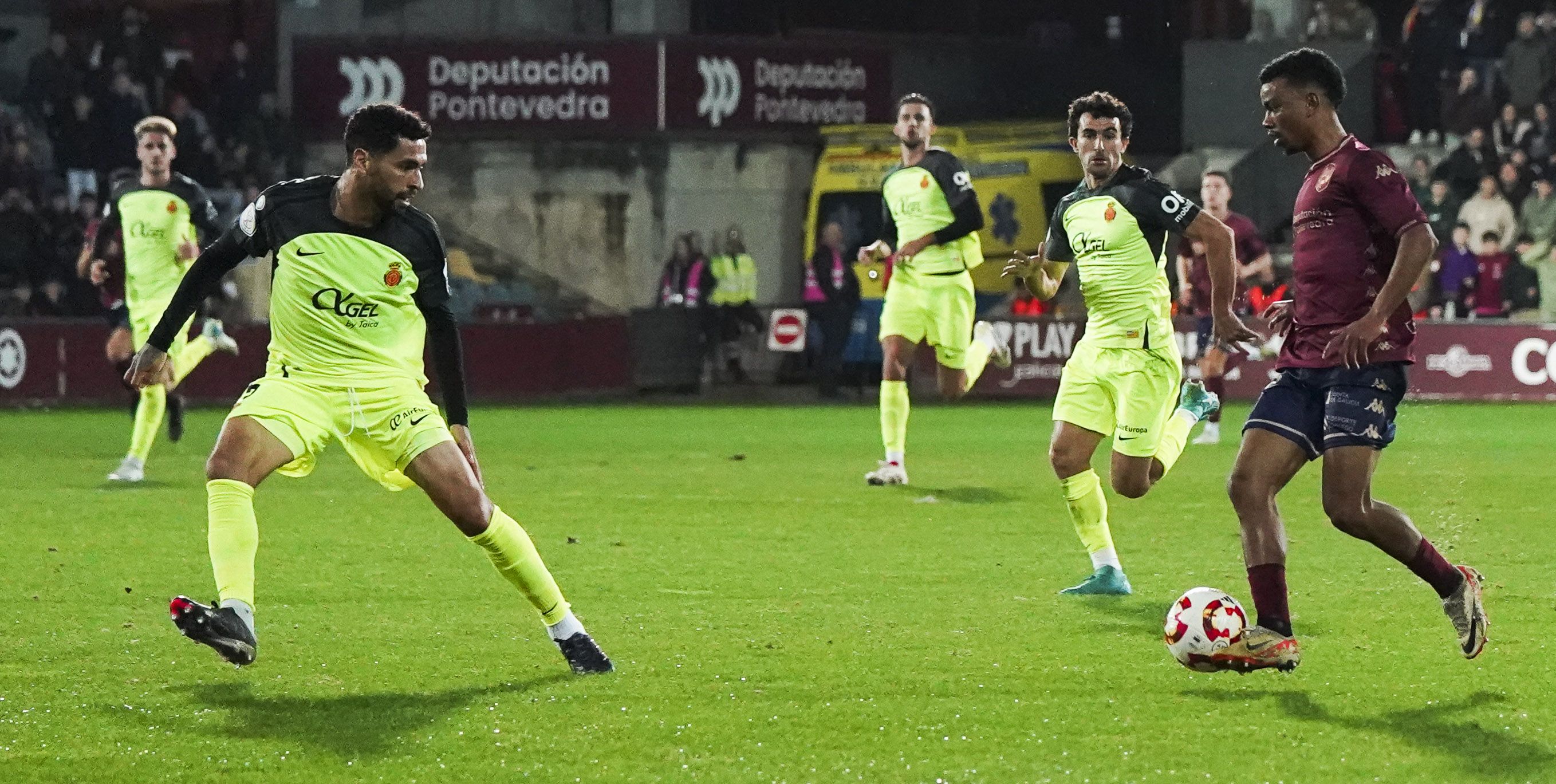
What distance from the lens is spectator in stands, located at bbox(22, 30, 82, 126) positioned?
92.3 feet

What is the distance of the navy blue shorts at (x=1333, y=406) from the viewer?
716 cm

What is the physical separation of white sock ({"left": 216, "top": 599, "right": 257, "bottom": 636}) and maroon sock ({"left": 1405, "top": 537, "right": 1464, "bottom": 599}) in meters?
3.75

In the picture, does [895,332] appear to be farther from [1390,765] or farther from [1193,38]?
[1193,38]

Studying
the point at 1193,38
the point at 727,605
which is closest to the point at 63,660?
the point at 727,605

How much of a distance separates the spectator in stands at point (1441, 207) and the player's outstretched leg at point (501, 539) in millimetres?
19432

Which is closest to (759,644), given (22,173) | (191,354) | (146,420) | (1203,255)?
(146,420)

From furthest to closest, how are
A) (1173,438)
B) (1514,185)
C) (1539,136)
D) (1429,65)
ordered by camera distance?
(1429,65) < (1539,136) < (1514,185) < (1173,438)

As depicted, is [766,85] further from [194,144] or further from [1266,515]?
[1266,515]

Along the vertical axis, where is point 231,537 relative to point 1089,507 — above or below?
above

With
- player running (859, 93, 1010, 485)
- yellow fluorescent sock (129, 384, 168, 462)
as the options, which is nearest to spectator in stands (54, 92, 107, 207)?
yellow fluorescent sock (129, 384, 168, 462)

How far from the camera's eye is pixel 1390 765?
601 cm

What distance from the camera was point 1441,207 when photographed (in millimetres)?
25625

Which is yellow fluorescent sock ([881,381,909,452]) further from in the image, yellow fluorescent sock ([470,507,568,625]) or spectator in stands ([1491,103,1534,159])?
spectator in stands ([1491,103,1534,159])

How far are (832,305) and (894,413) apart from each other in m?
11.3
